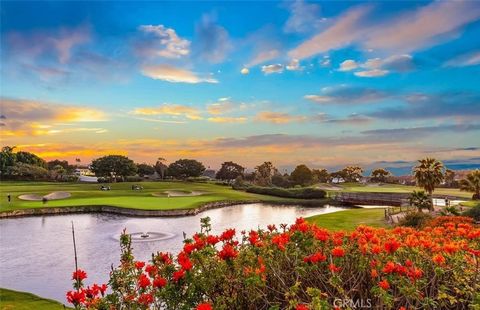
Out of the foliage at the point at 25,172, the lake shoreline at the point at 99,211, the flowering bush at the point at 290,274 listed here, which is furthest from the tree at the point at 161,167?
the flowering bush at the point at 290,274

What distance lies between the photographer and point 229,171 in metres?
137

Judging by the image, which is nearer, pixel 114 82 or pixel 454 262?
pixel 454 262

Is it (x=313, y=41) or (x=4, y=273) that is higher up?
(x=313, y=41)

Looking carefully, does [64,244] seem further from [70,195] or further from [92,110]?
[70,195]

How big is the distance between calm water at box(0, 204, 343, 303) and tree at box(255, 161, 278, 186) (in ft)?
192

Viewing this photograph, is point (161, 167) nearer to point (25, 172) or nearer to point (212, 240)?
point (25, 172)

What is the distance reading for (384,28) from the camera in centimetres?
2283

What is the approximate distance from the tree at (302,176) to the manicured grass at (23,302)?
3643 inches

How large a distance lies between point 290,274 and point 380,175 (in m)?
132

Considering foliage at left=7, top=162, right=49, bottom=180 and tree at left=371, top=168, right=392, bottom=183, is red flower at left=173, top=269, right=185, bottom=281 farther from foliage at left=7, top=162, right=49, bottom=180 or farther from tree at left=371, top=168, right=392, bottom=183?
tree at left=371, top=168, right=392, bottom=183

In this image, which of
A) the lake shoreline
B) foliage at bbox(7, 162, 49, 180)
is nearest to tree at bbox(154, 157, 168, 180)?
foliage at bbox(7, 162, 49, 180)

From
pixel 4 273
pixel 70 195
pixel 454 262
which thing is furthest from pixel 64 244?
pixel 70 195

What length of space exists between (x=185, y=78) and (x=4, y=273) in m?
22.0

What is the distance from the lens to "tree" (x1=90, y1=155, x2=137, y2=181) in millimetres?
112812
